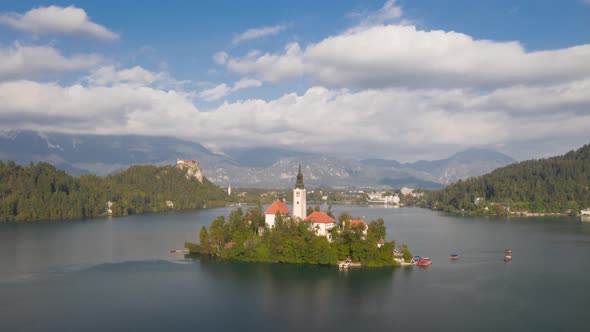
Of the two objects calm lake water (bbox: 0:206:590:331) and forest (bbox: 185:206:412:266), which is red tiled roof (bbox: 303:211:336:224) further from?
calm lake water (bbox: 0:206:590:331)

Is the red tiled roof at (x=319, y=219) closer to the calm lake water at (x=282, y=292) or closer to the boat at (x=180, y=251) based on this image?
the calm lake water at (x=282, y=292)

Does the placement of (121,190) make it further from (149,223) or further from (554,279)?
(554,279)

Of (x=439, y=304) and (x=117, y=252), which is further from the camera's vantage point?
(x=117, y=252)

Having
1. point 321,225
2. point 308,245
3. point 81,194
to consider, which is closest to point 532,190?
point 321,225

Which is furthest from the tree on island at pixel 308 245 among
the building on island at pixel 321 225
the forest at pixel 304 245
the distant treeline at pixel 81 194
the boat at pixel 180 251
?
the distant treeline at pixel 81 194

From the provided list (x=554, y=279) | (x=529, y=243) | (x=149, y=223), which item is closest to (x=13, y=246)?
(x=149, y=223)

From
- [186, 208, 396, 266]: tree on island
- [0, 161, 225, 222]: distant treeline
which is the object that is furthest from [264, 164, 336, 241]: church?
[0, 161, 225, 222]: distant treeline

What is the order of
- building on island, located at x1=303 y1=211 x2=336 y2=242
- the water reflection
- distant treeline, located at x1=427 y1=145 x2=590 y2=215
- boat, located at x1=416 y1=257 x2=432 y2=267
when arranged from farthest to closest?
distant treeline, located at x1=427 y1=145 x2=590 y2=215, building on island, located at x1=303 y1=211 x2=336 y2=242, boat, located at x1=416 y1=257 x2=432 y2=267, the water reflection
